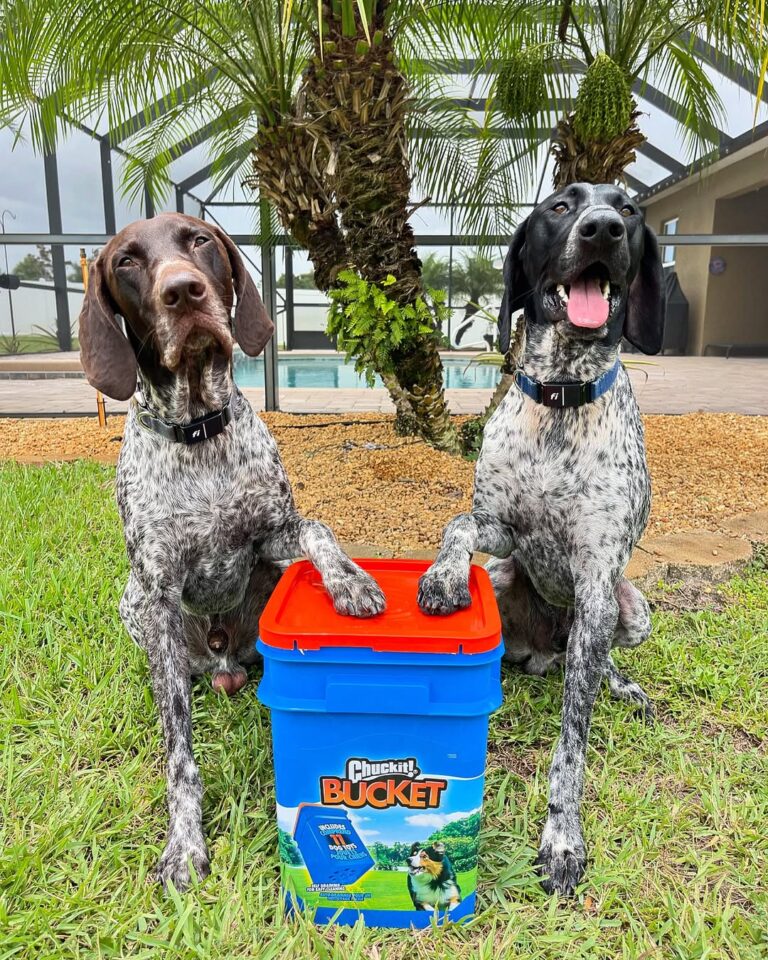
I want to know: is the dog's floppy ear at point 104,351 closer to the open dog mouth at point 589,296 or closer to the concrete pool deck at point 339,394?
the open dog mouth at point 589,296

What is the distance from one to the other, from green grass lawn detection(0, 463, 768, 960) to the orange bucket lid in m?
0.57

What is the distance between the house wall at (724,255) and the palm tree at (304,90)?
31.8ft

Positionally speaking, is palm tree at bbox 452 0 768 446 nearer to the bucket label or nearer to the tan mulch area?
the tan mulch area

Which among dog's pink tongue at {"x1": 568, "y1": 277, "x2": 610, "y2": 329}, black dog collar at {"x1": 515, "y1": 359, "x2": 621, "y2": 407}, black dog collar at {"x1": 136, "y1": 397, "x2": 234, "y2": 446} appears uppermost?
dog's pink tongue at {"x1": 568, "y1": 277, "x2": 610, "y2": 329}

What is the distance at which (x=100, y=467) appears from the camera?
4.68m

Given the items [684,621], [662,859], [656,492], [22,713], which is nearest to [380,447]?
[656,492]

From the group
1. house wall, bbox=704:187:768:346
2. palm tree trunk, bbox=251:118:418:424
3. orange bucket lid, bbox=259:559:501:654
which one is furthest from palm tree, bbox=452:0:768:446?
house wall, bbox=704:187:768:346

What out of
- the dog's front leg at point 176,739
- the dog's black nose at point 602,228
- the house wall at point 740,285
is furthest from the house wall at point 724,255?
the dog's front leg at point 176,739

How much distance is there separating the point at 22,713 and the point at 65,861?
636 mm

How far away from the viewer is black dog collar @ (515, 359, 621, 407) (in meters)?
1.87

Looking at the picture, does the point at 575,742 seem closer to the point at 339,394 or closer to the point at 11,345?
the point at 339,394

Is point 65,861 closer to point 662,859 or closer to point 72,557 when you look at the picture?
point 662,859

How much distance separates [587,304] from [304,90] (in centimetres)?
257

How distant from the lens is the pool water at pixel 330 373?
866 centimetres
